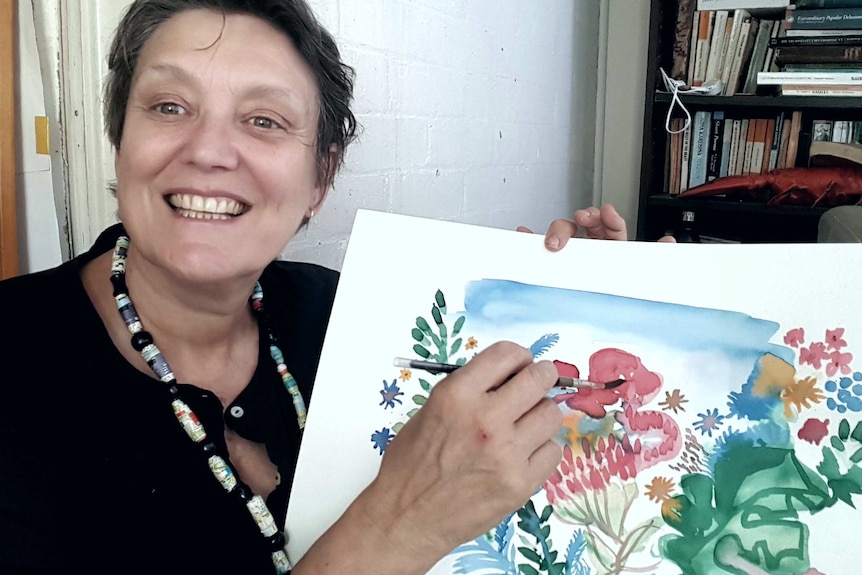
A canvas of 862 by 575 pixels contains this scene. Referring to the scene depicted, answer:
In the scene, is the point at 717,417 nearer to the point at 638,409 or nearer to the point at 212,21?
the point at 638,409

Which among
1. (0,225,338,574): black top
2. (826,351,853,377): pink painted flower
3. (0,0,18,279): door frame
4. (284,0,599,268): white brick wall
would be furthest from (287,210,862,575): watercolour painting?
(284,0,599,268): white brick wall

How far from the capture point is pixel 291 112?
86cm

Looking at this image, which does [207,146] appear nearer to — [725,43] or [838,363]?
[838,363]

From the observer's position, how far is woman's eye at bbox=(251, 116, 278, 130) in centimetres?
84

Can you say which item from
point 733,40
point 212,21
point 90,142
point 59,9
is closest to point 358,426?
point 212,21

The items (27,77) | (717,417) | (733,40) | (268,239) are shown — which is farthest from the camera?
(733,40)

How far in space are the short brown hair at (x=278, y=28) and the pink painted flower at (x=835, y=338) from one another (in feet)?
2.10

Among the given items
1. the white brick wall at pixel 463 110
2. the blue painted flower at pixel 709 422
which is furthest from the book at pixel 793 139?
the blue painted flower at pixel 709 422

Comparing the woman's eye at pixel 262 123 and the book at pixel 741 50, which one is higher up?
the book at pixel 741 50

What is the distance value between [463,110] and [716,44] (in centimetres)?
107

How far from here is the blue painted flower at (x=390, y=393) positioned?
0.75 meters

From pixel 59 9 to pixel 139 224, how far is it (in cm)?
43

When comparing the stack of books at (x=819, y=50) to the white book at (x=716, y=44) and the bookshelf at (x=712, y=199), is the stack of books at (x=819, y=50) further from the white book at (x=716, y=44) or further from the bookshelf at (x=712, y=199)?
the white book at (x=716, y=44)

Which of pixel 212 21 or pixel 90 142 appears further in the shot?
Answer: pixel 90 142
